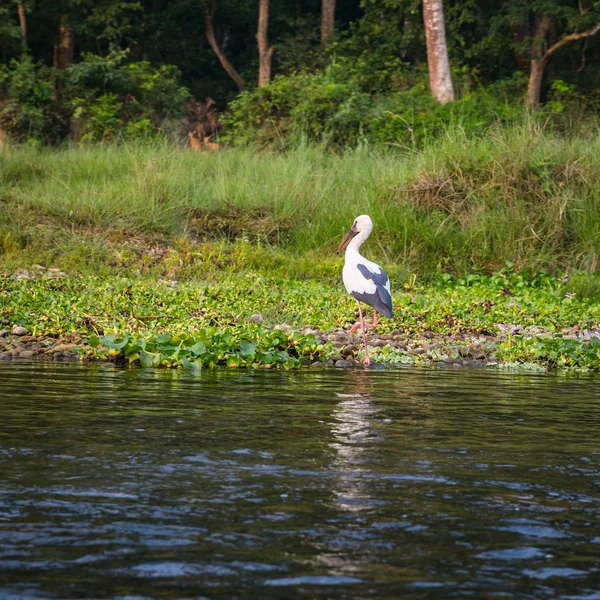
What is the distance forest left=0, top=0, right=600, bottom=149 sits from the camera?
23.4m

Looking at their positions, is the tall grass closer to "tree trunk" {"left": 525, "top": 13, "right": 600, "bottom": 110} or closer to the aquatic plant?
the aquatic plant

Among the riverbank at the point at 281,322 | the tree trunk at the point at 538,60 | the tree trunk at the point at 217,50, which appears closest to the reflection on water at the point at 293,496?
the riverbank at the point at 281,322

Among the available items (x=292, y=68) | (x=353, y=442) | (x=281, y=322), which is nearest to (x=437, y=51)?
(x=292, y=68)

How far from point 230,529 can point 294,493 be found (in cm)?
62

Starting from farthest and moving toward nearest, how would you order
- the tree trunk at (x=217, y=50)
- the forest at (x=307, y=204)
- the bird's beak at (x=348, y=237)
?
the tree trunk at (x=217, y=50)
the bird's beak at (x=348, y=237)
the forest at (x=307, y=204)

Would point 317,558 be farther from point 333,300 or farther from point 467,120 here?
point 467,120

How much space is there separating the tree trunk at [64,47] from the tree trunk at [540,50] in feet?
40.3

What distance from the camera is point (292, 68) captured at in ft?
103

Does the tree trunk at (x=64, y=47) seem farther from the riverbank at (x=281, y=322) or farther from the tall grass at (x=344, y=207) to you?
the riverbank at (x=281, y=322)

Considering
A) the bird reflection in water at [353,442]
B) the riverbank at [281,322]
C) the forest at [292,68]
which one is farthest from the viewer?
the forest at [292,68]

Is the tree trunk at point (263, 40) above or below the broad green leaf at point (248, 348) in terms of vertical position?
above

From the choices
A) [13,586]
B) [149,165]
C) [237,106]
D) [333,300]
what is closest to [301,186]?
[149,165]

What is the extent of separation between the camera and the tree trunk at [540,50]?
26.3 meters

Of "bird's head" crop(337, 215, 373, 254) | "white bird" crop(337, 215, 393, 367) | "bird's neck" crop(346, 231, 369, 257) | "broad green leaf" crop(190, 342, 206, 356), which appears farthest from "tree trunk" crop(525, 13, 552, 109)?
"broad green leaf" crop(190, 342, 206, 356)
